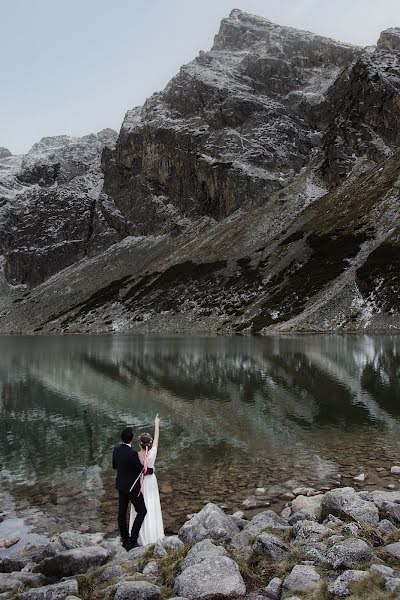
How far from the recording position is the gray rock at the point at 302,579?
338 inches

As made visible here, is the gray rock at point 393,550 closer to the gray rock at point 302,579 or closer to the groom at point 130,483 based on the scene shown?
the gray rock at point 302,579

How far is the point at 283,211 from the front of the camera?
18812cm

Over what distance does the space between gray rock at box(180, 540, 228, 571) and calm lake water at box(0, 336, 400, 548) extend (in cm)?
448

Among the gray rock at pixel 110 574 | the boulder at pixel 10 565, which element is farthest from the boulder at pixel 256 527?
the boulder at pixel 10 565

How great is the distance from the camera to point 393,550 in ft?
32.1

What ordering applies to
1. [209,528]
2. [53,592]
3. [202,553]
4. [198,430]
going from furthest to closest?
[198,430], [209,528], [202,553], [53,592]

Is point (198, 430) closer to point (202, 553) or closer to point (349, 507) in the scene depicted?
point (349, 507)

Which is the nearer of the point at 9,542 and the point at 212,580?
the point at 212,580

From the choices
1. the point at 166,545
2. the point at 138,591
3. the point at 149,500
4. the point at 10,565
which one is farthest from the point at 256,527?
the point at 10,565

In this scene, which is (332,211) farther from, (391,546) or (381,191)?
(391,546)

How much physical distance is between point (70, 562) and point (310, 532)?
18.1 ft

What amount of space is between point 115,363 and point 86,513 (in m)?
45.2

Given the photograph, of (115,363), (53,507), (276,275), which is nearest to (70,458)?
(53,507)

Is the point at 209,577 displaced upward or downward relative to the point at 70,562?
upward
